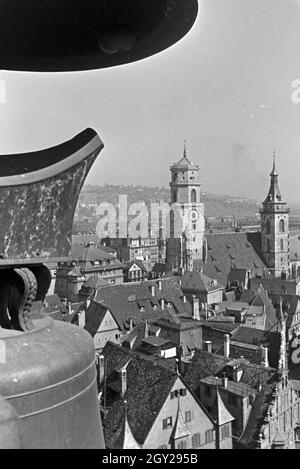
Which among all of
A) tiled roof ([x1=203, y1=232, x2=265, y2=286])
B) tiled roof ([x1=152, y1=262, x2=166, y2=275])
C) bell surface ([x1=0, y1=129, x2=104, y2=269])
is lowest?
tiled roof ([x1=152, y1=262, x2=166, y2=275])

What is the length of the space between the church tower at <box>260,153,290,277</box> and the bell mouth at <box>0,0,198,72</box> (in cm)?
5373

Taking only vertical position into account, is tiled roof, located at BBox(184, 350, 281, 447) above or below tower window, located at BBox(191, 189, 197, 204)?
below

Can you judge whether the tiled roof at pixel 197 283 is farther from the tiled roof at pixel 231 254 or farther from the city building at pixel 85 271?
the tiled roof at pixel 231 254

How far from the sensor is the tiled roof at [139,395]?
8.27 m

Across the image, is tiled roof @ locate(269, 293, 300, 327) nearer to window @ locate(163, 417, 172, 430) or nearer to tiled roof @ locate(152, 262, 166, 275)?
tiled roof @ locate(152, 262, 166, 275)

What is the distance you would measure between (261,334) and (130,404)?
32.8ft

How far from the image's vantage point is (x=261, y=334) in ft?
64.5

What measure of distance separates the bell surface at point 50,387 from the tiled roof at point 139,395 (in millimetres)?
5607

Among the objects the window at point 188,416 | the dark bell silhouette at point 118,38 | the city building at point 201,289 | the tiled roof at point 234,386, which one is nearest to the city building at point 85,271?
the city building at point 201,289

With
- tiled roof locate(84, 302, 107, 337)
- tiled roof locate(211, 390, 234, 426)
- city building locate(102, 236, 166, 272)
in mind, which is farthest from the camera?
city building locate(102, 236, 166, 272)

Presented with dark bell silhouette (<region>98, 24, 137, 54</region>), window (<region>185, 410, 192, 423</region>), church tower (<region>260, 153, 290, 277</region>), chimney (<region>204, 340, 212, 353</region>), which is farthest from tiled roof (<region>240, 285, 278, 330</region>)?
dark bell silhouette (<region>98, 24, 137, 54</region>)

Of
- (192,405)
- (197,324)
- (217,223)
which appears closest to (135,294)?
(197,324)

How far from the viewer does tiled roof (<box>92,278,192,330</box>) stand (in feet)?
84.3
